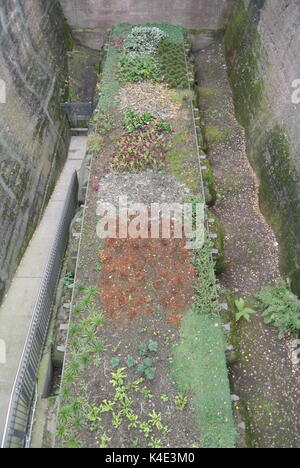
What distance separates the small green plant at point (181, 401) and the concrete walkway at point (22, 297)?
13.1 feet

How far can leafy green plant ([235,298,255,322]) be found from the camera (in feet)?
29.7

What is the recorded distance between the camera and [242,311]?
909cm

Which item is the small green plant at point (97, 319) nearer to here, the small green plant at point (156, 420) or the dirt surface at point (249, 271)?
the small green plant at point (156, 420)

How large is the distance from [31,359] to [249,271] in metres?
5.67

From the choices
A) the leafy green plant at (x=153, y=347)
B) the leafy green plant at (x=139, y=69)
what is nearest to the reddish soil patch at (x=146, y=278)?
the leafy green plant at (x=153, y=347)

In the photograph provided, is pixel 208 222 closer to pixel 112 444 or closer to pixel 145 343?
pixel 145 343

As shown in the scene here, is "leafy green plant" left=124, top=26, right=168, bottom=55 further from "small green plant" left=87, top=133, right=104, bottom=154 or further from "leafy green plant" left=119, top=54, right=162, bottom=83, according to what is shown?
"small green plant" left=87, top=133, right=104, bottom=154

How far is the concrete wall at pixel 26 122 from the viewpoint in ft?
36.0

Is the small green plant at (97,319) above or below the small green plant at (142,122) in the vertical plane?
below

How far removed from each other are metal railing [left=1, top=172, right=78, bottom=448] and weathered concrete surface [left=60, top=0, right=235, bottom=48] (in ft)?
31.9

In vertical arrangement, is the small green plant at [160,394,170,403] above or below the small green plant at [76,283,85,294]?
below

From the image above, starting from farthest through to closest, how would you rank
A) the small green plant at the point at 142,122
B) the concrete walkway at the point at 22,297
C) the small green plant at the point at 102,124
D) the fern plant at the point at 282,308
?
1. the small green plant at the point at 102,124
2. the small green plant at the point at 142,122
3. the concrete walkway at the point at 22,297
4. the fern plant at the point at 282,308

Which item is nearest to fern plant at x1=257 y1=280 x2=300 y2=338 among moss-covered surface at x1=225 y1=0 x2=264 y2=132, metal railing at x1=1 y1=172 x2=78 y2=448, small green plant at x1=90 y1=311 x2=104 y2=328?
small green plant at x1=90 y1=311 x2=104 y2=328
